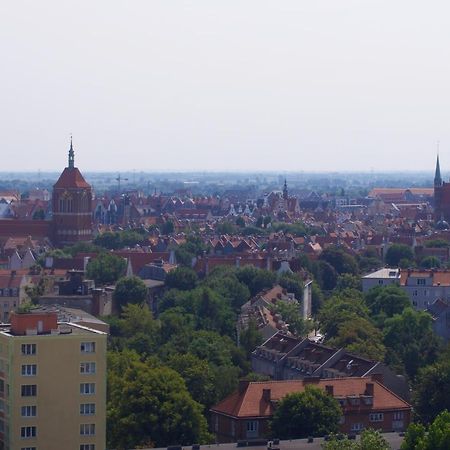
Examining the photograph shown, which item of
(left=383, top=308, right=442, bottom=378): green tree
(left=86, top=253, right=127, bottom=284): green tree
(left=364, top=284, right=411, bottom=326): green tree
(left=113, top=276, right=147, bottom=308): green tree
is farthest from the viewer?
(left=86, top=253, right=127, bottom=284): green tree

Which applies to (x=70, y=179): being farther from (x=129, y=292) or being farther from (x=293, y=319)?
(x=293, y=319)

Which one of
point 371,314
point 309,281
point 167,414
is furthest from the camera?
point 309,281

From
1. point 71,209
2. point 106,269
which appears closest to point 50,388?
point 106,269

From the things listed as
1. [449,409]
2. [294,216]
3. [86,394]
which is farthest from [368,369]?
[294,216]

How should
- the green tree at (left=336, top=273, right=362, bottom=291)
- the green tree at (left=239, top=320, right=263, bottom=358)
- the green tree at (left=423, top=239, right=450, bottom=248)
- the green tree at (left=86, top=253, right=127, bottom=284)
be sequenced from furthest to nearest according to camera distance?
1. the green tree at (left=423, top=239, right=450, bottom=248)
2. the green tree at (left=336, top=273, right=362, bottom=291)
3. the green tree at (left=86, top=253, right=127, bottom=284)
4. the green tree at (left=239, top=320, right=263, bottom=358)

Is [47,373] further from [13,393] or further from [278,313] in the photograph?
[278,313]

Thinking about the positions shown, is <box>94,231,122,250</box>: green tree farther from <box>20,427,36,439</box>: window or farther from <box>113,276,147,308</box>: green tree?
<box>20,427,36,439</box>: window

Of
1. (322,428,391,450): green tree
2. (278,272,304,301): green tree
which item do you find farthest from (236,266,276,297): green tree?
(322,428,391,450): green tree
